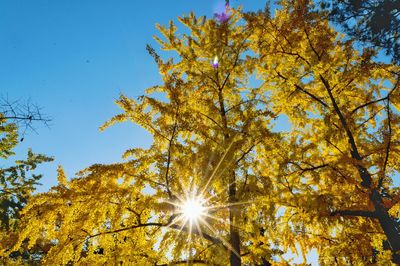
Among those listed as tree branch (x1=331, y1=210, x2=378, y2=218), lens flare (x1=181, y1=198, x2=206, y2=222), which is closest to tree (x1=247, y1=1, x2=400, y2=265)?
tree branch (x1=331, y1=210, x2=378, y2=218)

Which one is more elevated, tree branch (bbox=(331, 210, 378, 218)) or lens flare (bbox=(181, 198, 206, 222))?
lens flare (bbox=(181, 198, 206, 222))

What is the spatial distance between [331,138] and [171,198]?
366 centimetres

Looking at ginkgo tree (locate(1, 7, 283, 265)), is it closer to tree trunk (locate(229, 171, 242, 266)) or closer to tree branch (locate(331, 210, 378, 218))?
tree trunk (locate(229, 171, 242, 266))

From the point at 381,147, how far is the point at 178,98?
413 centimetres

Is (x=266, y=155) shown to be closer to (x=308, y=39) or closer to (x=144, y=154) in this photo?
(x=144, y=154)

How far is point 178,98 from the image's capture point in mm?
5367

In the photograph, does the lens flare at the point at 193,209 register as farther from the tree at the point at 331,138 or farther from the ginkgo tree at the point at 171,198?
the tree at the point at 331,138

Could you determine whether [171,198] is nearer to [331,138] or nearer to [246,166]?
[246,166]

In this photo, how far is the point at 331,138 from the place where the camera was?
6680mm

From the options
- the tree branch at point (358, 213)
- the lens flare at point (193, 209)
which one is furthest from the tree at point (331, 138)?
the lens flare at point (193, 209)

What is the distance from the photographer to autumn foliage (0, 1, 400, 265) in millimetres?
5211

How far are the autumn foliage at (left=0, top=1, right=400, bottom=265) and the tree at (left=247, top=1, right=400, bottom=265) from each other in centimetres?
3

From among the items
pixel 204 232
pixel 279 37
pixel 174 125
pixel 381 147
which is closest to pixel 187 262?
pixel 204 232

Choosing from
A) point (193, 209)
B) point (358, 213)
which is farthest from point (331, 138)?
point (193, 209)
